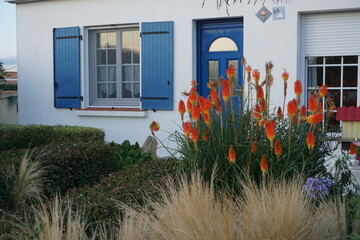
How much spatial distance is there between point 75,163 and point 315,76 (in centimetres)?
472

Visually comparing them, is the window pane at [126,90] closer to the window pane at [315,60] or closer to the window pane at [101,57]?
the window pane at [101,57]

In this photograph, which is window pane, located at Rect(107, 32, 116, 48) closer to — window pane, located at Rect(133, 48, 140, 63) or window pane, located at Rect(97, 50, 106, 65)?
window pane, located at Rect(97, 50, 106, 65)

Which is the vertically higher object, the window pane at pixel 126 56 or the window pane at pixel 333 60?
the window pane at pixel 126 56

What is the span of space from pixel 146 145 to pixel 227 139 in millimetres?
4092

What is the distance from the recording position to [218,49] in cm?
1027

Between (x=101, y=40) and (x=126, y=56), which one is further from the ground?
(x=101, y=40)

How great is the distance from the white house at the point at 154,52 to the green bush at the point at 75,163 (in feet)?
9.17

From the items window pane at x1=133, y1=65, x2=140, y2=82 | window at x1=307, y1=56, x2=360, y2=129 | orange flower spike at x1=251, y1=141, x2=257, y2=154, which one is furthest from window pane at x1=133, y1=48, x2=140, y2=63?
orange flower spike at x1=251, y1=141, x2=257, y2=154

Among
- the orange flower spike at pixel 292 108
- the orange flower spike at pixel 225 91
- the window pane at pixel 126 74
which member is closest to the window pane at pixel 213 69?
the window pane at pixel 126 74

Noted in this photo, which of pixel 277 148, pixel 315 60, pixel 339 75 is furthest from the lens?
pixel 315 60

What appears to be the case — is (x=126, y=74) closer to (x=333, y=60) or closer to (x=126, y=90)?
(x=126, y=90)

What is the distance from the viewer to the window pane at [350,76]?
9159 mm

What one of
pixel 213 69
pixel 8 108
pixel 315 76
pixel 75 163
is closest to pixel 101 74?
pixel 213 69

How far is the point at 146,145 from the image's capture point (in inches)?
337
